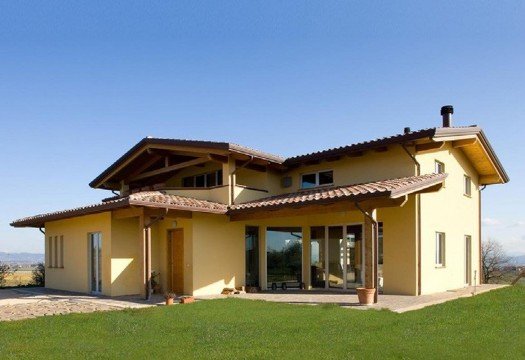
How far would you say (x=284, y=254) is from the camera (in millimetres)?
16734

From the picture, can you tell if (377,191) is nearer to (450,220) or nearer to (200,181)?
(450,220)

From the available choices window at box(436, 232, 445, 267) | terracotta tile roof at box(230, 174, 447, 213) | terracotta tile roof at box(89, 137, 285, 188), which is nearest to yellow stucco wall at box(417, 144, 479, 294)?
window at box(436, 232, 445, 267)

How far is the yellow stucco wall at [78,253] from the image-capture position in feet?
50.0

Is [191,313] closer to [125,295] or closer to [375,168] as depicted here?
[125,295]

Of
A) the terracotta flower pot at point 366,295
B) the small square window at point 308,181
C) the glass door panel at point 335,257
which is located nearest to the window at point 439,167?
the glass door panel at point 335,257

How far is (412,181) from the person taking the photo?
12.6 metres

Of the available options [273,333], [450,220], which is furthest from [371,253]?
[450,220]

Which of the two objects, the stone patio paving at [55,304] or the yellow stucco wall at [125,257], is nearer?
the stone patio paving at [55,304]

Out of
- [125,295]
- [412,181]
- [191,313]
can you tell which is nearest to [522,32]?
[412,181]

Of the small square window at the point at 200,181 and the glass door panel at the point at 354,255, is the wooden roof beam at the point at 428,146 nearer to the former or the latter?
the glass door panel at the point at 354,255

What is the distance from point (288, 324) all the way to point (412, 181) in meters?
5.76

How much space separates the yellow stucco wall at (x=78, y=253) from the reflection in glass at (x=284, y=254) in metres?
5.51

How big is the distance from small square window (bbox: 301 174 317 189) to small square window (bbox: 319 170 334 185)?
10.4 inches

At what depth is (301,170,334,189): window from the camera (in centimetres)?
1654
